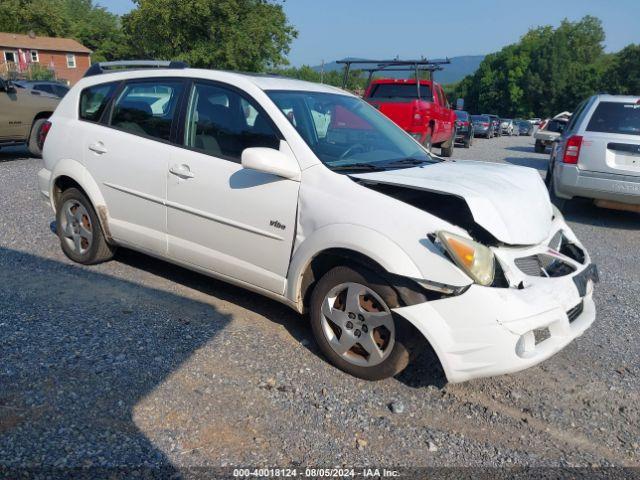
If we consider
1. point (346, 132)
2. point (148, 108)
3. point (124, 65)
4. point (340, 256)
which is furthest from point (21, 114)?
point (340, 256)

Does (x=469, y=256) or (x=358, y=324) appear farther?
(x=358, y=324)

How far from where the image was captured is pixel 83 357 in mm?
3508

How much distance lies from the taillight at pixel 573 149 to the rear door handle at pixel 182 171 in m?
5.92

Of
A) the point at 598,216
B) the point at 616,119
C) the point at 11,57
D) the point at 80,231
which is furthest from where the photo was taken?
the point at 11,57

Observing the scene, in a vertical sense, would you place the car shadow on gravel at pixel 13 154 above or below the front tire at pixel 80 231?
below

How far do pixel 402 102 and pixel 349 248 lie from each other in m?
9.88

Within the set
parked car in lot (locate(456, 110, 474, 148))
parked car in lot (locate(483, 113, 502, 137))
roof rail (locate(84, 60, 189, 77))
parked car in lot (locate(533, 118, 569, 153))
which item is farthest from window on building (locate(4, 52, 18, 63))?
roof rail (locate(84, 60, 189, 77))

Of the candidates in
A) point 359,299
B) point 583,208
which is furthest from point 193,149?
point 583,208

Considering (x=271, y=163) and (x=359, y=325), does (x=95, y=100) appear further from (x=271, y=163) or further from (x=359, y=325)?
(x=359, y=325)

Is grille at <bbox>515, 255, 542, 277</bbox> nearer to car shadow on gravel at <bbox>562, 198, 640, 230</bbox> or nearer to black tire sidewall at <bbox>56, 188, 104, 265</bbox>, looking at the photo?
black tire sidewall at <bbox>56, 188, 104, 265</bbox>

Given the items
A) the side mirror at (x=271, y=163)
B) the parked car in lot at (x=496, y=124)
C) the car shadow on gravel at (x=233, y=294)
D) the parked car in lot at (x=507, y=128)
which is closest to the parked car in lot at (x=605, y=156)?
the car shadow on gravel at (x=233, y=294)

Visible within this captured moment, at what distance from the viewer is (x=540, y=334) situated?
3174mm

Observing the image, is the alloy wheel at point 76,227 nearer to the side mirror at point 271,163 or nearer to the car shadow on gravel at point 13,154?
the side mirror at point 271,163

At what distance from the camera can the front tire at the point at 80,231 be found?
4.95 m
